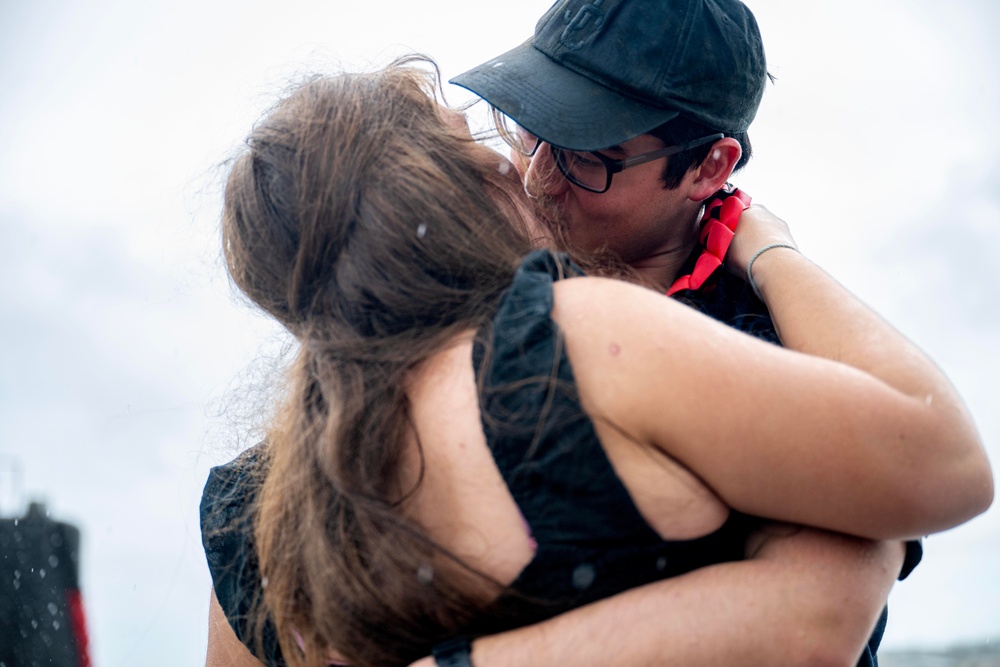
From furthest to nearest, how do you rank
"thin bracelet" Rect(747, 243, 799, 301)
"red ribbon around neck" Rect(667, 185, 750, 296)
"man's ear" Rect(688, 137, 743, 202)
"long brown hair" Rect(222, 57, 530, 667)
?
"man's ear" Rect(688, 137, 743, 202) → "red ribbon around neck" Rect(667, 185, 750, 296) → "thin bracelet" Rect(747, 243, 799, 301) → "long brown hair" Rect(222, 57, 530, 667)

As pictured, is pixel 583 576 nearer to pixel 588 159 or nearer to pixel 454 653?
pixel 454 653

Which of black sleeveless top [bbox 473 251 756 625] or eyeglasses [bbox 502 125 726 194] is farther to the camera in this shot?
eyeglasses [bbox 502 125 726 194]

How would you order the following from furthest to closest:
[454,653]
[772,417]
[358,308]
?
[358,308] < [454,653] < [772,417]

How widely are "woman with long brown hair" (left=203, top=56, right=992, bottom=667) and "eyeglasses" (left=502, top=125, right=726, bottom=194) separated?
1.45ft

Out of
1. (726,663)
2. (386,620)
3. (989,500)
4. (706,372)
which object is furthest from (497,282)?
(989,500)

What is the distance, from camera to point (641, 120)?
Answer: 204 cm

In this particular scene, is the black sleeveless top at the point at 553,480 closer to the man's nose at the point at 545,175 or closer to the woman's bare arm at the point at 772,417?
the woman's bare arm at the point at 772,417

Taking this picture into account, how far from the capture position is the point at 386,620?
1.38 meters

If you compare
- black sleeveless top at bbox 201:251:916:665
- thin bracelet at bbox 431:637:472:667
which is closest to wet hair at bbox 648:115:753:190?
black sleeveless top at bbox 201:251:916:665

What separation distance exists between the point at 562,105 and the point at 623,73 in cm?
17

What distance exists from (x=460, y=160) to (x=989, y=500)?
104 cm

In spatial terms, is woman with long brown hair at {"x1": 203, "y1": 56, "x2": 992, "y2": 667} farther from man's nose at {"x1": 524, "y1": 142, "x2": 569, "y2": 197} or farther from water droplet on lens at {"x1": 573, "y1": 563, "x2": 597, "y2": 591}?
man's nose at {"x1": 524, "y1": 142, "x2": 569, "y2": 197}

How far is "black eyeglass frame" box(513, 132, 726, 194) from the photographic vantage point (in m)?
2.07

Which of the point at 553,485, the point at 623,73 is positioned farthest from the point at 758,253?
the point at 553,485
